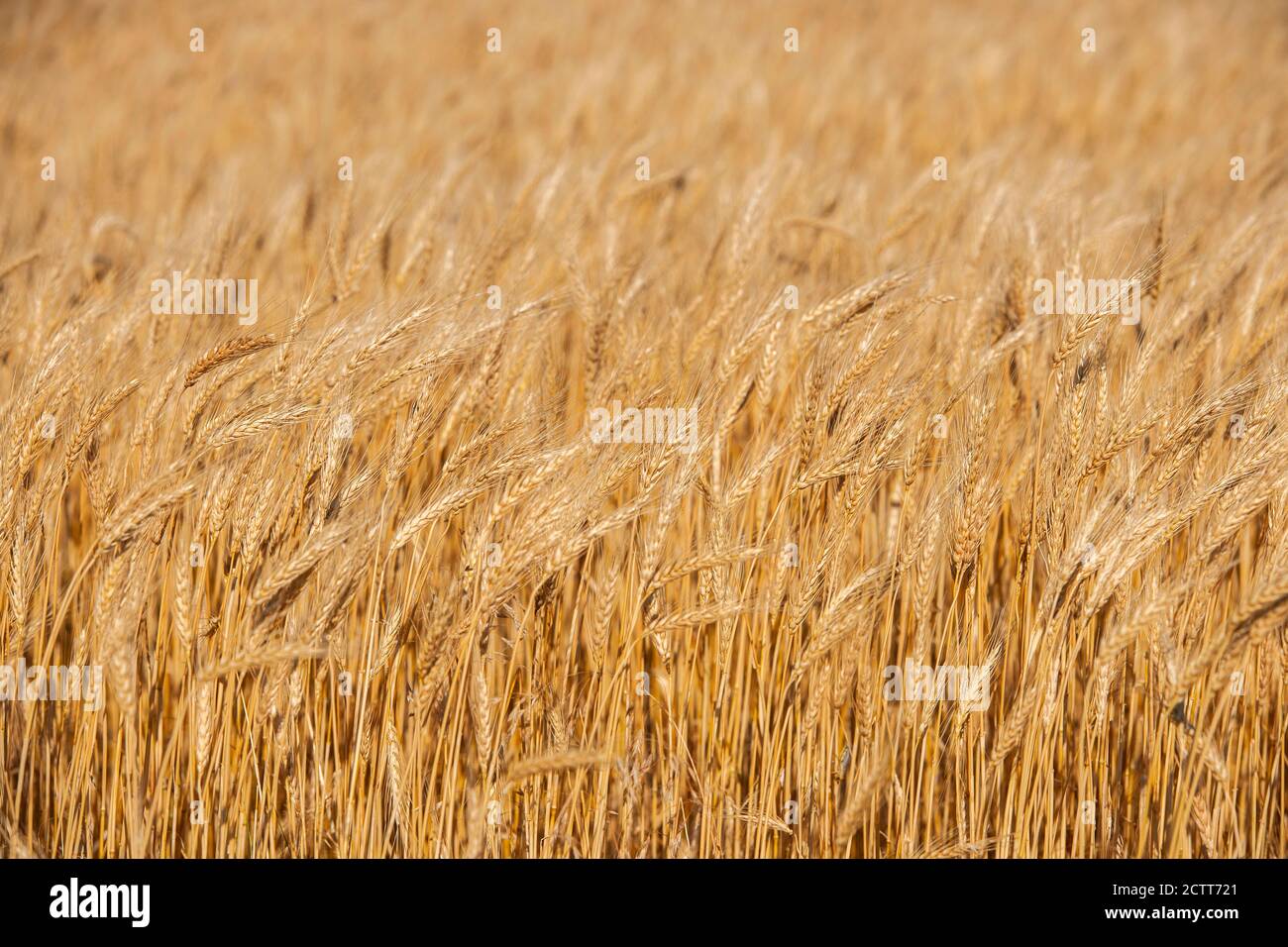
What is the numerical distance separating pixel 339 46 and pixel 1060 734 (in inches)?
303

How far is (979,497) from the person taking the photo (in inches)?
58.1

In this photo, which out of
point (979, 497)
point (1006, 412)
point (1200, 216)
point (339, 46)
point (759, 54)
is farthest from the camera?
point (339, 46)

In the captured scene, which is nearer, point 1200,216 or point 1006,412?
point 1006,412

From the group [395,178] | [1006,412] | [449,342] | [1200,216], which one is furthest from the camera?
[395,178]

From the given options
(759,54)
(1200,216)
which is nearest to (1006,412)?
(1200,216)

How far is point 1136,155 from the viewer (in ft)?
17.2

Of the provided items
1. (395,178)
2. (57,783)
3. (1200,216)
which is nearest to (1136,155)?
(1200,216)

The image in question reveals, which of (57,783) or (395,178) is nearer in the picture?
(57,783)

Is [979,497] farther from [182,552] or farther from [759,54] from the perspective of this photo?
[759,54]

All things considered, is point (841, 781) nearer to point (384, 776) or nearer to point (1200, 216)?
point (384, 776)

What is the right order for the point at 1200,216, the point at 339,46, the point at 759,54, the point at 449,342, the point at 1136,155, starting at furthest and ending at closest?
1. the point at 339,46
2. the point at 759,54
3. the point at 1136,155
4. the point at 1200,216
5. the point at 449,342

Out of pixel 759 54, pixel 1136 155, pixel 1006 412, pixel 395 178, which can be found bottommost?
pixel 1006 412

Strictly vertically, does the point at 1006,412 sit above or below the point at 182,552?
above

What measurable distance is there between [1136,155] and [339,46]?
585 centimetres
